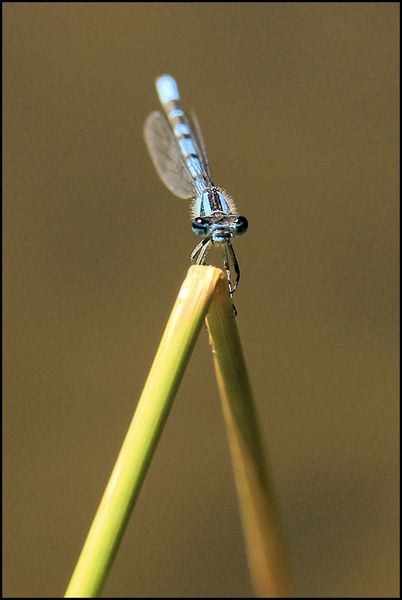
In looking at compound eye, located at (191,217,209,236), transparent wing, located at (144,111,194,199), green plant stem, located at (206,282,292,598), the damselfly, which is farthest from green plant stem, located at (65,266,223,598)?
transparent wing, located at (144,111,194,199)

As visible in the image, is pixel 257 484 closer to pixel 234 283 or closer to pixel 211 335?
pixel 211 335

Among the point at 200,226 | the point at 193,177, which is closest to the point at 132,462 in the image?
the point at 200,226

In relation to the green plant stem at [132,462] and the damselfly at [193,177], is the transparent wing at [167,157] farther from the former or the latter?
the green plant stem at [132,462]

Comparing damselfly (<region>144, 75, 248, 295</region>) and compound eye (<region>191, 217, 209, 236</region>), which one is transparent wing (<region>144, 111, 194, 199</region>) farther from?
compound eye (<region>191, 217, 209, 236</region>)

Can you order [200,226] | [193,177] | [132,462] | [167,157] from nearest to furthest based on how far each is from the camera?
[132,462] < [200,226] < [193,177] < [167,157]

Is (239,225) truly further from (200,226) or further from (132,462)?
(132,462)

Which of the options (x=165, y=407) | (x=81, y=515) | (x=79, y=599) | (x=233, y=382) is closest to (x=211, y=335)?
(x=233, y=382)

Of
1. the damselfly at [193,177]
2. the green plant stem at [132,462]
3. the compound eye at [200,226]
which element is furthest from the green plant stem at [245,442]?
the compound eye at [200,226]
